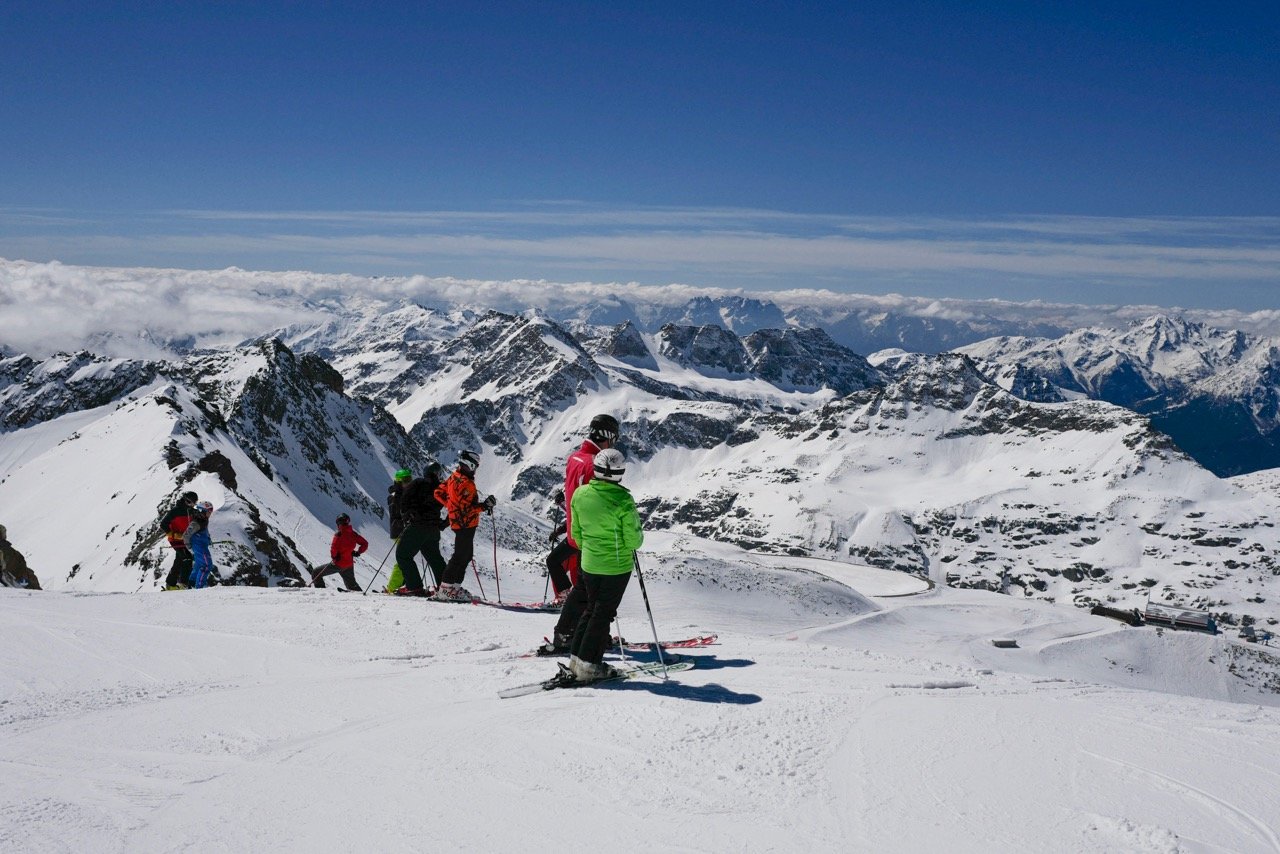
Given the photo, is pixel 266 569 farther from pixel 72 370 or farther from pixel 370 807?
pixel 72 370

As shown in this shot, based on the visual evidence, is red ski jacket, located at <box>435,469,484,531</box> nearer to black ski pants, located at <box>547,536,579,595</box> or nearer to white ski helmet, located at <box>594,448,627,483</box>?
black ski pants, located at <box>547,536,579,595</box>

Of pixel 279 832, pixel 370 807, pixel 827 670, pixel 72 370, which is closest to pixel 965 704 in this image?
pixel 827 670

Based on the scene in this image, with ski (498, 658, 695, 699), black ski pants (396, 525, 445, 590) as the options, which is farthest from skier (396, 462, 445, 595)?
ski (498, 658, 695, 699)

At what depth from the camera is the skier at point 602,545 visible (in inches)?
355

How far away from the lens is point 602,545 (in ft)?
30.1

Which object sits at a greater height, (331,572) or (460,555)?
(460,555)

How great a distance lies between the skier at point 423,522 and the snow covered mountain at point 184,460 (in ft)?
60.3

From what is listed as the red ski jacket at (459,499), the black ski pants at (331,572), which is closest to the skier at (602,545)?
the red ski jacket at (459,499)

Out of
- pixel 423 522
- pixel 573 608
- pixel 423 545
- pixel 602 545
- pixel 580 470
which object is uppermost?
pixel 580 470

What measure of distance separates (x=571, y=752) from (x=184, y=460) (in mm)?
54999

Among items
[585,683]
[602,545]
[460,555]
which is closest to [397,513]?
[460,555]

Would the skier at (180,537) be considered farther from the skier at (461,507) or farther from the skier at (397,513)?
the skier at (461,507)

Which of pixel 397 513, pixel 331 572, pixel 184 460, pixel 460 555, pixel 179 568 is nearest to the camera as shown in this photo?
pixel 460 555

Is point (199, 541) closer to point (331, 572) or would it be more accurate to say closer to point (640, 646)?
point (331, 572)
